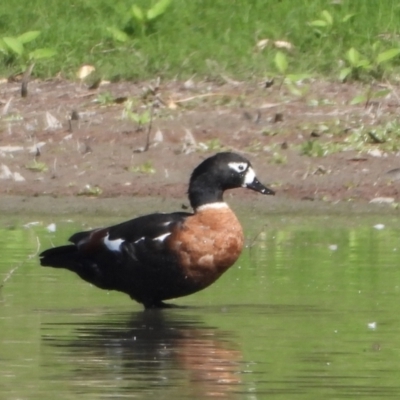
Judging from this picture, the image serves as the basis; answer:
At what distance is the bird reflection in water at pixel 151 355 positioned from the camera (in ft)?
18.4

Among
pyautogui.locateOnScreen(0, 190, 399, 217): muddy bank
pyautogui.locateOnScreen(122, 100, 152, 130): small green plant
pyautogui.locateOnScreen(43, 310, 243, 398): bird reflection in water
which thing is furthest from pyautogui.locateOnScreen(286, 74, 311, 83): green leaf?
pyautogui.locateOnScreen(43, 310, 243, 398): bird reflection in water

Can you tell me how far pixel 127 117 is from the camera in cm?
1431

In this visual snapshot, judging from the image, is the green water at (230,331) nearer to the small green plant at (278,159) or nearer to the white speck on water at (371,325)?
the white speck on water at (371,325)

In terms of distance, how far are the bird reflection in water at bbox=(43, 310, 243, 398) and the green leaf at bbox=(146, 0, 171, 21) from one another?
30.3ft

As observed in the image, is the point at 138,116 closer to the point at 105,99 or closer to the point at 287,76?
the point at 105,99

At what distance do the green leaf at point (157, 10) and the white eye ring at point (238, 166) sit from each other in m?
8.32

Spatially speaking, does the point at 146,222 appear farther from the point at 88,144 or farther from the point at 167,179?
the point at 88,144

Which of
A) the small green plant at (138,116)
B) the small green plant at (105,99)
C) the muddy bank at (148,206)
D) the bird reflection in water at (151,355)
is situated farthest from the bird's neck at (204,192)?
the small green plant at (105,99)

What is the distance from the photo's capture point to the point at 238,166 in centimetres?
855

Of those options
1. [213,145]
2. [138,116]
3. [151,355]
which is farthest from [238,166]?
[138,116]

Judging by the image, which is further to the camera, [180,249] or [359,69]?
[359,69]

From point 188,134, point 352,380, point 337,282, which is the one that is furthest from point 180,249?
point 188,134

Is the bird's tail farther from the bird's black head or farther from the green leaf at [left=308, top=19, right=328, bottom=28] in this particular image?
the green leaf at [left=308, top=19, right=328, bottom=28]

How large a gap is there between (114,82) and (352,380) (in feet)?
33.7
